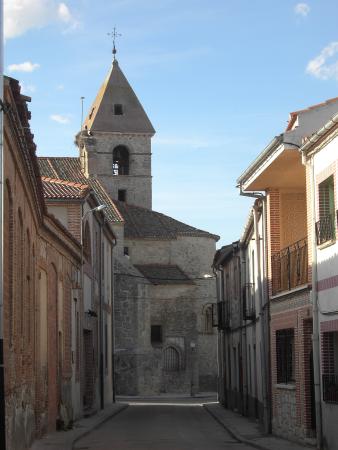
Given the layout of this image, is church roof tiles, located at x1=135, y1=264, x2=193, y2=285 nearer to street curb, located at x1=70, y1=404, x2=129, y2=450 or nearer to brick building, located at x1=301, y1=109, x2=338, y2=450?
street curb, located at x1=70, y1=404, x2=129, y2=450

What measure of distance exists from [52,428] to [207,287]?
1777 inches

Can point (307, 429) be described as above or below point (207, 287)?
below

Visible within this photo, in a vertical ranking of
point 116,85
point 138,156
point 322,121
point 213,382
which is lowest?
point 213,382

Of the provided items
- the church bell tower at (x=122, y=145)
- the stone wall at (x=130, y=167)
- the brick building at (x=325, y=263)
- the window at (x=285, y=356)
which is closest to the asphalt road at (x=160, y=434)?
the window at (x=285, y=356)

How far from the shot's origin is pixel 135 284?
61594mm

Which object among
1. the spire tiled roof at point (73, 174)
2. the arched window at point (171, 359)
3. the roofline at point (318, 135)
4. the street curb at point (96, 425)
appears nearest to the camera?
the roofline at point (318, 135)

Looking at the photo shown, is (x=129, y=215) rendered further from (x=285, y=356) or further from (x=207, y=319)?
(x=285, y=356)

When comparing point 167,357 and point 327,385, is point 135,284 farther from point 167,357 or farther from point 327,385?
point 327,385

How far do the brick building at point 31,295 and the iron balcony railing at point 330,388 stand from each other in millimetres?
5590

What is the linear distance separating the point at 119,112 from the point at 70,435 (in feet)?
196

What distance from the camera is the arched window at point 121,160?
3226 inches

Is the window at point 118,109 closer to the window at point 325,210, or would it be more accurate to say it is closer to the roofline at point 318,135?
the roofline at point 318,135

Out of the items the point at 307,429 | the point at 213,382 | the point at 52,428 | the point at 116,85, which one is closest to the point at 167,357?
the point at 213,382

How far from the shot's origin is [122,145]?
82.0 meters
